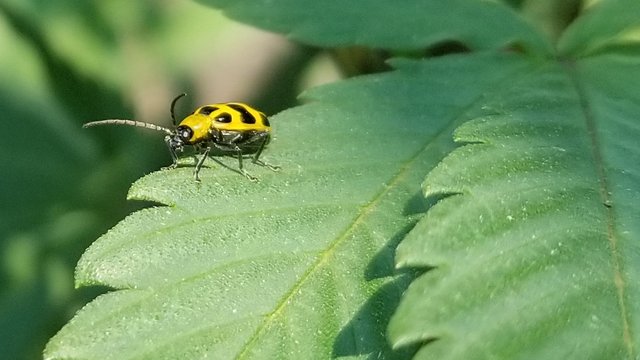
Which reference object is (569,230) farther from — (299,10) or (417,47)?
(299,10)

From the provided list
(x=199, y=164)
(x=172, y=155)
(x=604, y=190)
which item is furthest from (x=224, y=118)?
(x=604, y=190)

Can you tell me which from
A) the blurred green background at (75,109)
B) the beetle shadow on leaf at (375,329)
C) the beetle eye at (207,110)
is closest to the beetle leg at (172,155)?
the beetle eye at (207,110)

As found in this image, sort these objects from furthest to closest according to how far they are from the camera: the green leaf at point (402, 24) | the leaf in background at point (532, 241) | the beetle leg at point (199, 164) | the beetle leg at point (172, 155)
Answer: the green leaf at point (402, 24) → the beetle leg at point (172, 155) → the beetle leg at point (199, 164) → the leaf in background at point (532, 241)

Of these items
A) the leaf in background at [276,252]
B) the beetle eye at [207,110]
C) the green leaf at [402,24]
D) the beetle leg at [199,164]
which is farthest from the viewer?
the beetle eye at [207,110]

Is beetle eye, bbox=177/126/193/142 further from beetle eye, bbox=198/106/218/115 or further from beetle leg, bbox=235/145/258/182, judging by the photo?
beetle leg, bbox=235/145/258/182

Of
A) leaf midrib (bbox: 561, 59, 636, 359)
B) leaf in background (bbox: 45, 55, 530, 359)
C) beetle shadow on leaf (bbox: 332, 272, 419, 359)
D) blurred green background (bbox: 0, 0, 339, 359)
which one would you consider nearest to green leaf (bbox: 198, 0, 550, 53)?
leaf midrib (bbox: 561, 59, 636, 359)

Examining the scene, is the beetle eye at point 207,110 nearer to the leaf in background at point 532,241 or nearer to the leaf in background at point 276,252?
the leaf in background at point 276,252
